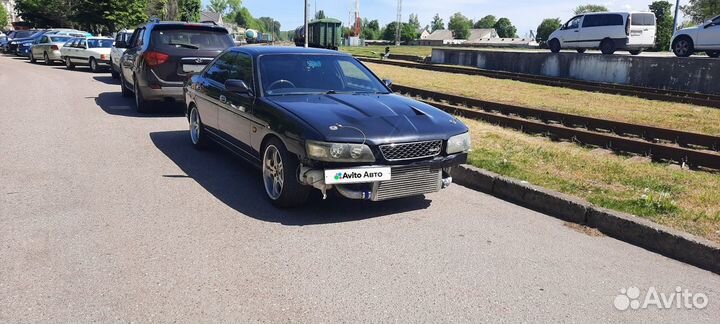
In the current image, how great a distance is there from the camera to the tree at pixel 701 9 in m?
70.1

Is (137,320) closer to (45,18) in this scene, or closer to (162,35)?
(162,35)

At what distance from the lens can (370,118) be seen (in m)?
5.04

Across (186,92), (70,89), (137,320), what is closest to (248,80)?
(186,92)

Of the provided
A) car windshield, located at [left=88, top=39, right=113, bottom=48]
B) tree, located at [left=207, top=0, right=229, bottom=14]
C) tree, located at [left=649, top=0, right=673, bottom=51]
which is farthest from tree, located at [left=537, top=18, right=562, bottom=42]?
car windshield, located at [left=88, top=39, right=113, bottom=48]

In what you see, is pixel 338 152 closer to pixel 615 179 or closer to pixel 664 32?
pixel 615 179

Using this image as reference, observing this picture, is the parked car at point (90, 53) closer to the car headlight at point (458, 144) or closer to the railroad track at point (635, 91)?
the railroad track at point (635, 91)

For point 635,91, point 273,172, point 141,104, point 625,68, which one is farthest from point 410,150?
point 625,68

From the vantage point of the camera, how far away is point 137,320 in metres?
3.17

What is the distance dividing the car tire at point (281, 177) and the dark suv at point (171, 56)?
5.32 meters

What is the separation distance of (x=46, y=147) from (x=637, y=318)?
7442 mm

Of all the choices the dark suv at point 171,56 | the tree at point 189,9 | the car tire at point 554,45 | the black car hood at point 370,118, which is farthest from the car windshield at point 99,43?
the tree at point 189,9

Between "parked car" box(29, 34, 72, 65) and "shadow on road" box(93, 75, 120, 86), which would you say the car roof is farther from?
"parked car" box(29, 34, 72, 65)

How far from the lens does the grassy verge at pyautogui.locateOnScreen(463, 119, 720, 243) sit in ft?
16.6

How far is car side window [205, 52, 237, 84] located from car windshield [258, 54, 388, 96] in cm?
83
